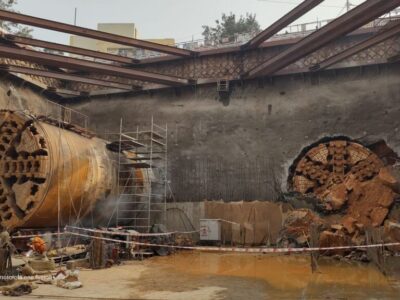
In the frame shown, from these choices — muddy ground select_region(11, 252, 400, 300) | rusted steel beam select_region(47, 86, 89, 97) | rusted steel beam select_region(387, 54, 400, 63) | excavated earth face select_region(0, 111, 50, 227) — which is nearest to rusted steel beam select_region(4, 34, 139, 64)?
rusted steel beam select_region(47, 86, 89, 97)

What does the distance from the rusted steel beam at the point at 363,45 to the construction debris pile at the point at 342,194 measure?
305 centimetres

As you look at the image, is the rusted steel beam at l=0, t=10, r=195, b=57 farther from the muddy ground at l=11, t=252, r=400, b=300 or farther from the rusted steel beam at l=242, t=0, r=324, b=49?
the muddy ground at l=11, t=252, r=400, b=300

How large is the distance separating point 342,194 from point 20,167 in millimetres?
10361

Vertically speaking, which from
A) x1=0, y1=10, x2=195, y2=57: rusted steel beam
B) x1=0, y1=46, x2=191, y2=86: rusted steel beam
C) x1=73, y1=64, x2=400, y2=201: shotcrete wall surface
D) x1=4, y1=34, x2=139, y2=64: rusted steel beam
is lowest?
x1=73, y1=64, x2=400, y2=201: shotcrete wall surface

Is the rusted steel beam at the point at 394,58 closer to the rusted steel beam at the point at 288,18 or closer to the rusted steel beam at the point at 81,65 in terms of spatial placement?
the rusted steel beam at the point at 288,18

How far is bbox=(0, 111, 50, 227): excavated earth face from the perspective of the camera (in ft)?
35.2

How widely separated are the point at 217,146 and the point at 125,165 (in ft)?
15.1

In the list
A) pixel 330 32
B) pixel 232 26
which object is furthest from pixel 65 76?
pixel 232 26

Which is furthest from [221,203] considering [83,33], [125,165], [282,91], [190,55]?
[83,33]

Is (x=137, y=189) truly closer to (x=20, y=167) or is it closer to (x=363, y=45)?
(x=20, y=167)

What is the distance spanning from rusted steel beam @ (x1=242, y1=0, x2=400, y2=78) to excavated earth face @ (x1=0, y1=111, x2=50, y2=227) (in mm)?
9245

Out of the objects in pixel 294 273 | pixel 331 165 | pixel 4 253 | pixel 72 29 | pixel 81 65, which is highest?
pixel 72 29

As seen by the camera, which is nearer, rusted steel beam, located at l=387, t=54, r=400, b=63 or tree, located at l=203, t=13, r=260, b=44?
rusted steel beam, located at l=387, t=54, r=400, b=63

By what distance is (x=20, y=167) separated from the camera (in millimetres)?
11031
